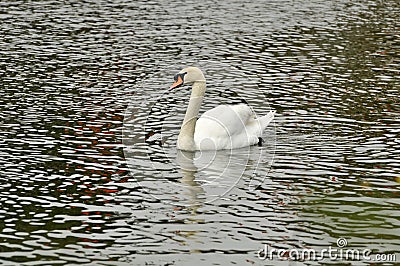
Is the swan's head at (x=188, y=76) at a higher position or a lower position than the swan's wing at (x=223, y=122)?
higher

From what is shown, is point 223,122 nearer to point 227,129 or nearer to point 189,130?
point 227,129

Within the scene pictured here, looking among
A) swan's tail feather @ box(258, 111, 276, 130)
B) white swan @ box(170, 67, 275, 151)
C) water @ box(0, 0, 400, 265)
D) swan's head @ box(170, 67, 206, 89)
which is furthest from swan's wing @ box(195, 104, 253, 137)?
swan's head @ box(170, 67, 206, 89)

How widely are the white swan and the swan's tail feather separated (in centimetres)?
8

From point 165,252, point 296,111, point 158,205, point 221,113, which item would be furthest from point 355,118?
point 165,252

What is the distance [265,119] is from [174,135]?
180 centimetres

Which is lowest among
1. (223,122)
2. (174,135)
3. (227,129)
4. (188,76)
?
(174,135)

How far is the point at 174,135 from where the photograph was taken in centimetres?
1888

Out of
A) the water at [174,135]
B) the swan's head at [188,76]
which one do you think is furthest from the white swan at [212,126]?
the water at [174,135]

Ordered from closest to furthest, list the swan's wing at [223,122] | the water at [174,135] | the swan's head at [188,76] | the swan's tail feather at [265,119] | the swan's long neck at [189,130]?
the water at [174,135]
the swan's long neck at [189,130]
the swan's wing at [223,122]
the swan's head at [188,76]
the swan's tail feather at [265,119]

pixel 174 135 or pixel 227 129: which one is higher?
pixel 227 129

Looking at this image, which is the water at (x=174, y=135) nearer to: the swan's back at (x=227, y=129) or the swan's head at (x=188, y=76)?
the swan's back at (x=227, y=129)

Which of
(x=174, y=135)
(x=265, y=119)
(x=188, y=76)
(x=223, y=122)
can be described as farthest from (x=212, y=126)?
(x=265, y=119)

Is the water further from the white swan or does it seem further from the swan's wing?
the swan's wing

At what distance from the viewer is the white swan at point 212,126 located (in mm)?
17688
